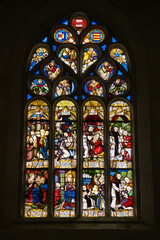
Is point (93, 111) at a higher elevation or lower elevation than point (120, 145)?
higher

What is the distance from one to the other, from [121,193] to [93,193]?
1.59 feet

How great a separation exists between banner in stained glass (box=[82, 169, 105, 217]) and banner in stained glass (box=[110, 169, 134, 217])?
174mm

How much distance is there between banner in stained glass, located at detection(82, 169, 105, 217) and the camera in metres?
7.01

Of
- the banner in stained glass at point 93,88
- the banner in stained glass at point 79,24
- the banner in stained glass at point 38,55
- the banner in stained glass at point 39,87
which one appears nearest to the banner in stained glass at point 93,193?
the banner in stained glass at point 93,88

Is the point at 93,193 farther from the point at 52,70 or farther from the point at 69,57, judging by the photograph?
the point at 69,57

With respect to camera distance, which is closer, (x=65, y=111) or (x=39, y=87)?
(x=65, y=111)

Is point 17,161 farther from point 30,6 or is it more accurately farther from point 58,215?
point 30,6

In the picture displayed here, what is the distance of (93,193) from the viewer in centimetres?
708

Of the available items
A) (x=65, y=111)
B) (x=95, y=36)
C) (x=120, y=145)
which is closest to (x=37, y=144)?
(x=65, y=111)

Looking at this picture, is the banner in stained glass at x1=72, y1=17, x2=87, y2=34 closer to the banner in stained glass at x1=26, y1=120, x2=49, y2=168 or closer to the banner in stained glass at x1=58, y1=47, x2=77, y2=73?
the banner in stained glass at x1=58, y1=47, x2=77, y2=73

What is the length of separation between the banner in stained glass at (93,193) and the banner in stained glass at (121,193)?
0.57ft

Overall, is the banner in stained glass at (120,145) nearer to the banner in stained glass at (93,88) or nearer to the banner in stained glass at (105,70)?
the banner in stained glass at (93,88)

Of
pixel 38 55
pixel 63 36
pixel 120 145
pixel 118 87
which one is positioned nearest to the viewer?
pixel 120 145

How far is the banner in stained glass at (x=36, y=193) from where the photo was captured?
7012mm
